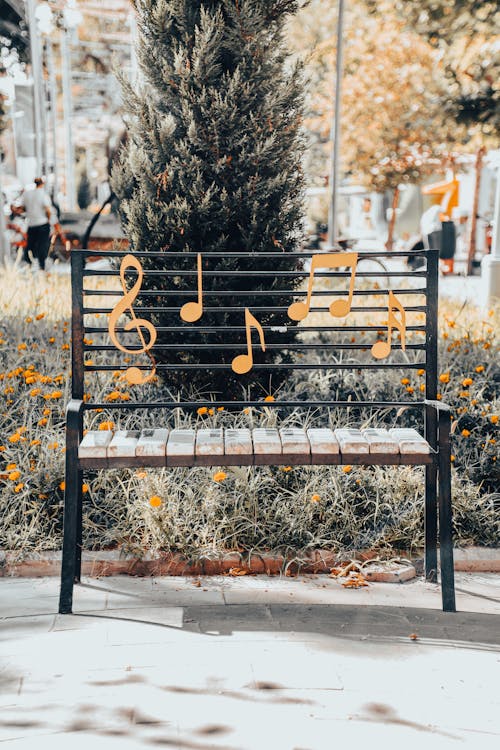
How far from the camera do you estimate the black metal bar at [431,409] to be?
337 centimetres

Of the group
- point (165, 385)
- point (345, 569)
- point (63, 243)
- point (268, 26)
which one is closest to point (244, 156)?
point (268, 26)

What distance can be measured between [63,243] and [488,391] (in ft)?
32.6

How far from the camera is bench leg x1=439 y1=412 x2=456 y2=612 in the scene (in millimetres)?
3158

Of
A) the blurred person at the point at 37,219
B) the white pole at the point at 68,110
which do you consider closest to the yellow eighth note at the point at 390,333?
the blurred person at the point at 37,219

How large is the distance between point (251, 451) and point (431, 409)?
2.59 feet

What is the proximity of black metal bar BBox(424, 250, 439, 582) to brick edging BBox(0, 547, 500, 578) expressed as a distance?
0.40 meters

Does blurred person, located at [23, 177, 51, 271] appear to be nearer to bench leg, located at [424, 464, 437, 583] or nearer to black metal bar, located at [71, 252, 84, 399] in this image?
black metal bar, located at [71, 252, 84, 399]

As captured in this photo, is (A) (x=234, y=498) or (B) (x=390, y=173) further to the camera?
(B) (x=390, y=173)

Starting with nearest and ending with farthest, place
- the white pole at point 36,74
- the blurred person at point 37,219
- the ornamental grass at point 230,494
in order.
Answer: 1. the ornamental grass at point 230,494
2. the blurred person at point 37,219
3. the white pole at point 36,74

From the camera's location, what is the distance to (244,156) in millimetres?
4488

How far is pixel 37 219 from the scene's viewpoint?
488 inches

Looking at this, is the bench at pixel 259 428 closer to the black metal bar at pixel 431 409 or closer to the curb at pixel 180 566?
the black metal bar at pixel 431 409

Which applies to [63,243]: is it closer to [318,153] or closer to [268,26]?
[268,26]

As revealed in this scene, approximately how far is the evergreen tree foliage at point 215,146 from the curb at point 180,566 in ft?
4.11
